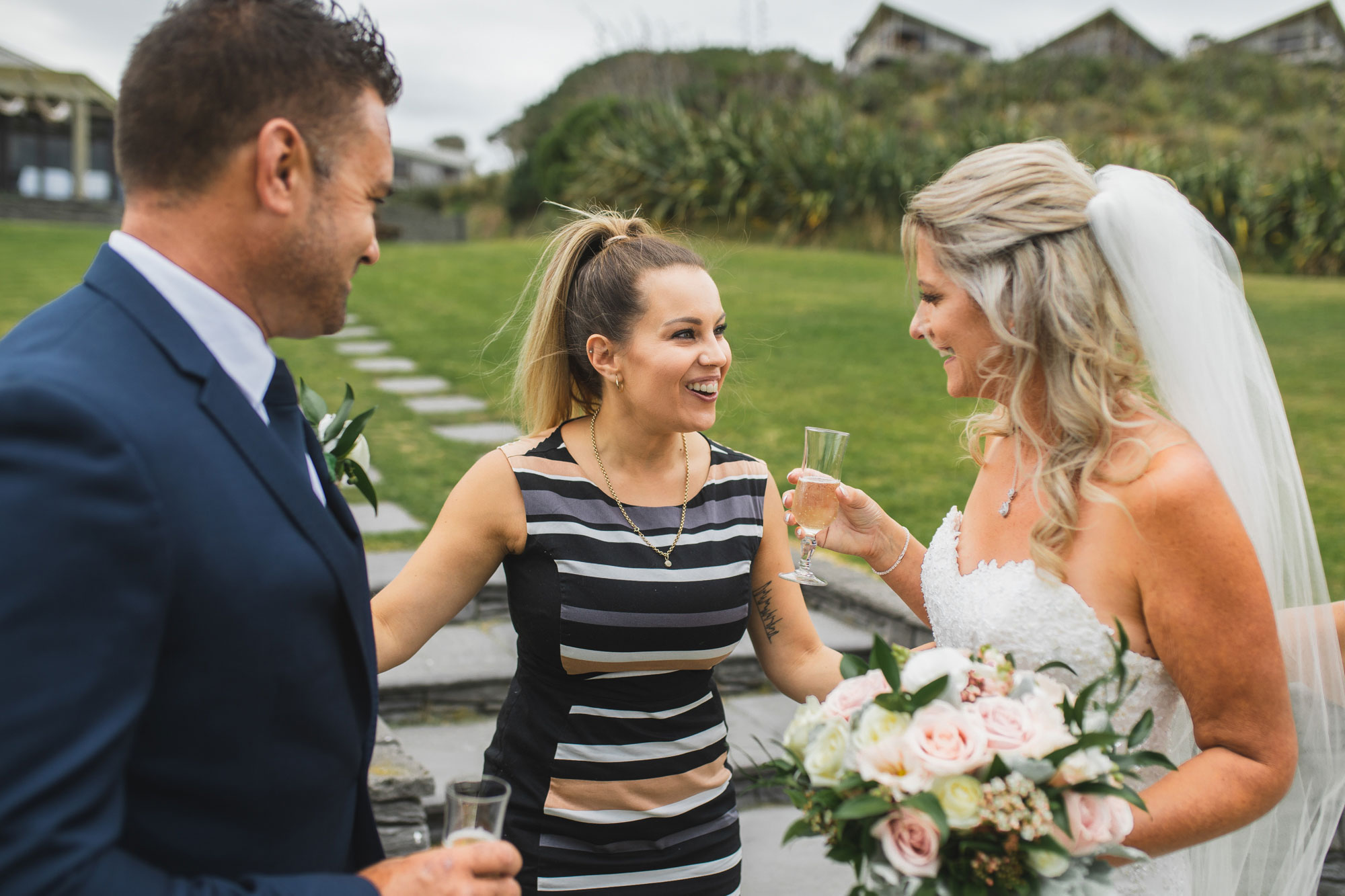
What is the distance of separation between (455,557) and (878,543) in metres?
1.13

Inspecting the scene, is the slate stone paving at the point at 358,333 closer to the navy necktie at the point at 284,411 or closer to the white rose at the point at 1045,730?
the navy necktie at the point at 284,411

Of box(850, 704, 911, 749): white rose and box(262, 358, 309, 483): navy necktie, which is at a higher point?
box(262, 358, 309, 483): navy necktie

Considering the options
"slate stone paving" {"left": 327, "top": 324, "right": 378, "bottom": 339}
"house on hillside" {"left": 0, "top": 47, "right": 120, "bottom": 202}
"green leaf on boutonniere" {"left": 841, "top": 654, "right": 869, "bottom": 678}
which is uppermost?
"house on hillside" {"left": 0, "top": 47, "right": 120, "bottom": 202}

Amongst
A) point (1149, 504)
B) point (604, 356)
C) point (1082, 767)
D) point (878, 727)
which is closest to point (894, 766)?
point (878, 727)

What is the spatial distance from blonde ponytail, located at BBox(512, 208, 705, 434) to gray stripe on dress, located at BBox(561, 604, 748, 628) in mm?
643

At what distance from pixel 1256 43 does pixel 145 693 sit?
45.7 metres

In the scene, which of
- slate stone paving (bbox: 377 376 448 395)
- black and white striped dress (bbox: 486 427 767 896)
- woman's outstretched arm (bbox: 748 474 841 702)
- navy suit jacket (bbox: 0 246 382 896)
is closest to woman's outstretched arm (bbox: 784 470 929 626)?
woman's outstretched arm (bbox: 748 474 841 702)

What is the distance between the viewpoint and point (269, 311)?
1.43m

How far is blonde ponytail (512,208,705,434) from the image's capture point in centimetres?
261

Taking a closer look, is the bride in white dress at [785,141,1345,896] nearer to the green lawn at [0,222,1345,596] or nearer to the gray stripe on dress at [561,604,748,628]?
the gray stripe on dress at [561,604,748,628]

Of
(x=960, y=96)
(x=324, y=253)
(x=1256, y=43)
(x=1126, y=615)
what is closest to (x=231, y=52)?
(x=324, y=253)

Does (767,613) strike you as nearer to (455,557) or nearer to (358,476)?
(455,557)

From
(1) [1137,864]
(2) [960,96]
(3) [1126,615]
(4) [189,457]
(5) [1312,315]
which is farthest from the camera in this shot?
(2) [960,96]

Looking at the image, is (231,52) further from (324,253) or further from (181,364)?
(181,364)
